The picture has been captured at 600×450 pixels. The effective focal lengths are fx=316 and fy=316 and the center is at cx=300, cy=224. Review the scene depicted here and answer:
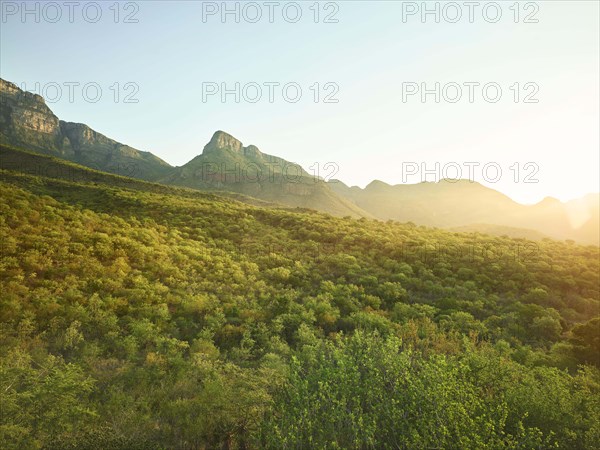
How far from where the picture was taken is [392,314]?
54.0ft

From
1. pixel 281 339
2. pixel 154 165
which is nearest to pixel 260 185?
pixel 154 165

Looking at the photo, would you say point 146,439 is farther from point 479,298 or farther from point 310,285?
point 479,298

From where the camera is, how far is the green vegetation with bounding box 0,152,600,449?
6.68 meters

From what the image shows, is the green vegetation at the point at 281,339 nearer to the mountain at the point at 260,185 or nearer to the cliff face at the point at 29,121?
the mountain at the point at 260,185

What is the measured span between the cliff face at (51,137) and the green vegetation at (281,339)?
15610 centimetres

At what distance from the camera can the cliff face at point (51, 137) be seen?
151875mm

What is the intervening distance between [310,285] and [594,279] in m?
21.3

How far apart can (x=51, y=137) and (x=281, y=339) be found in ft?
709

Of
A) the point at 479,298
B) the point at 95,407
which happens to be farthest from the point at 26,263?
the point at 479,298

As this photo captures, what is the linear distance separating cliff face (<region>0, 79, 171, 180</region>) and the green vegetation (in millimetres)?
156098

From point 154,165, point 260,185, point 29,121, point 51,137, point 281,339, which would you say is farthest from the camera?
point 154,165

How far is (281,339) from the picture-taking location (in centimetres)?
1325

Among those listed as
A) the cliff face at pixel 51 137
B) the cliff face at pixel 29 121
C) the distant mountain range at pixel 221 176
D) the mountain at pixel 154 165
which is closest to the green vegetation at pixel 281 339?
the distant mountain range at pixel 221 176

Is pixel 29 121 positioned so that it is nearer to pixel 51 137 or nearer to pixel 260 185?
pixel 51 137
